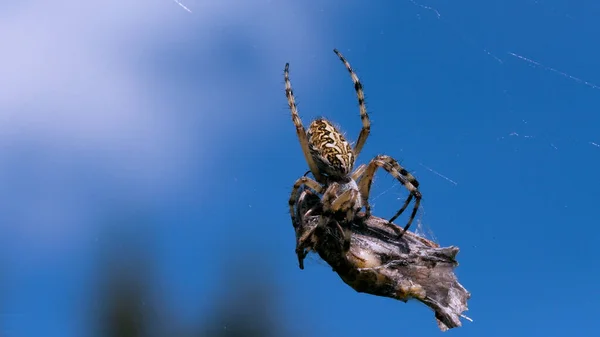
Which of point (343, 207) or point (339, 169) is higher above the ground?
point (339, 169)

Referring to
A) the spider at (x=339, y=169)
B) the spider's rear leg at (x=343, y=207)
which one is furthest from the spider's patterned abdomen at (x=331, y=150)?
A: the spider's rear leg at (x=343, y=207)

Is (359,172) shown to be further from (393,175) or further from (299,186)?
(299,186)

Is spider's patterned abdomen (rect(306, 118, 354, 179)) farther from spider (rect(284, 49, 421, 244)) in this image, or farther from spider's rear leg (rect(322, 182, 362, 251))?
spider's rear leg (rect(322, 182, 362, 251))

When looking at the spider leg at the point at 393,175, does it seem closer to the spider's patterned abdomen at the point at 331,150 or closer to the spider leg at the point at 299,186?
the spider's patterned abdomen at the point at 331,150

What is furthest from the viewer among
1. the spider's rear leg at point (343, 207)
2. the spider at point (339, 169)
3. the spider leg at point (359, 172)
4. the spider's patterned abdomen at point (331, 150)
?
the spider leg at point (359, 172)

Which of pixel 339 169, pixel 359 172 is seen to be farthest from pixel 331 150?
pixel 359 172

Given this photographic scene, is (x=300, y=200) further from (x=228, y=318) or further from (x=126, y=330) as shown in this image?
(x=228, y=318)

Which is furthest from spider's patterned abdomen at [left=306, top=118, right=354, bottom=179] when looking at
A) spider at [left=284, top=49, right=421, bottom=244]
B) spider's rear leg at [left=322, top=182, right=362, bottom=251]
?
spider's rear leg at [left=322, top=182, right=362, bottom=251]
